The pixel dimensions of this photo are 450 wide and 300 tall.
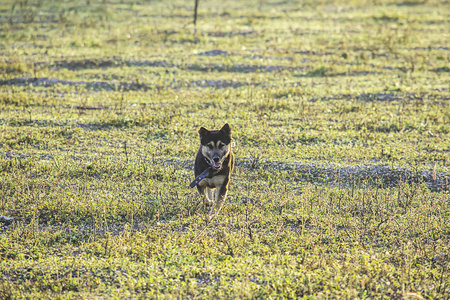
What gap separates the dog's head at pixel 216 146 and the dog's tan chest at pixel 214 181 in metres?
0.20

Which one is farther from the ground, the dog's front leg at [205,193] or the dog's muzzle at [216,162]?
the dog's muzzle at [216,162]

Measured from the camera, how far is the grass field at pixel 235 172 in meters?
6.50

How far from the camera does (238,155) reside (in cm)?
1180

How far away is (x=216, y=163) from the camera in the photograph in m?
7.99

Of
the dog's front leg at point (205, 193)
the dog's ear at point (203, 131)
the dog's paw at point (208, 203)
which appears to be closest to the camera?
the dog's front leg at point (205, 193)

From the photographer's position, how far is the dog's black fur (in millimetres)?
8164

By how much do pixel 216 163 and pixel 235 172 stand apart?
2.90 meters

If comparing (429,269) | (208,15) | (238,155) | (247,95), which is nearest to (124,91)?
(247,95)

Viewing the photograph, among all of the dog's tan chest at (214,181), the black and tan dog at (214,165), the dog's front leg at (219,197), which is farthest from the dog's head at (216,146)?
the dog's front leg at (219,197)

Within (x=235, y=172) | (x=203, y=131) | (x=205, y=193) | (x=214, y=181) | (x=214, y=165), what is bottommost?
(x=235, y=172)

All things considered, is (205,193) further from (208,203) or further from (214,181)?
(214,181)

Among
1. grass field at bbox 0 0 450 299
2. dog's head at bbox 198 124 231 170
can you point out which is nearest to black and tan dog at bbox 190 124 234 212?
dog's head at bbox 198 124 231 170

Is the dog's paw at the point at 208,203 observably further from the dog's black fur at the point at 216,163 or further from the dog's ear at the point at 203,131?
the dog's ear at the point at 203,131

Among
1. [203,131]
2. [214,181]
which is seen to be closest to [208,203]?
[214,181]
